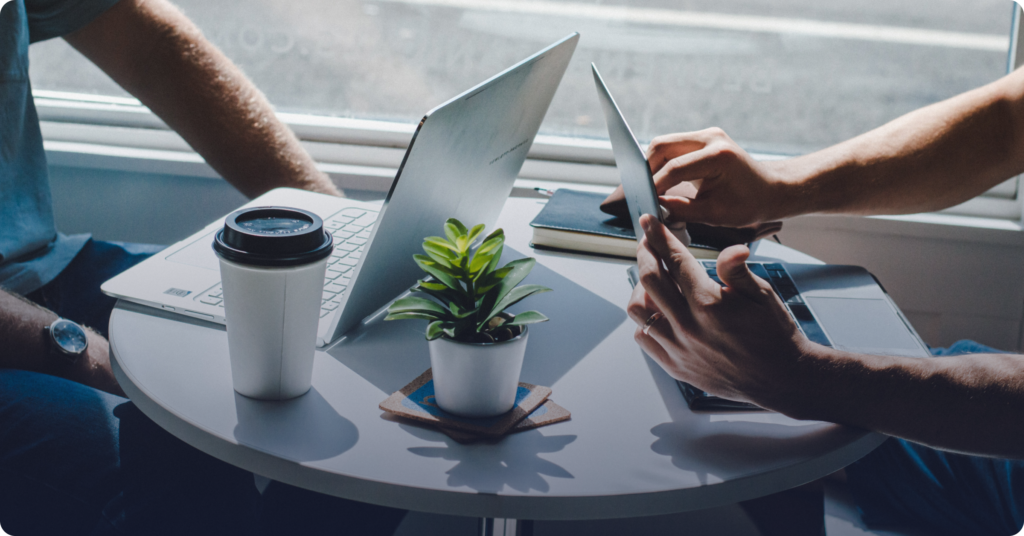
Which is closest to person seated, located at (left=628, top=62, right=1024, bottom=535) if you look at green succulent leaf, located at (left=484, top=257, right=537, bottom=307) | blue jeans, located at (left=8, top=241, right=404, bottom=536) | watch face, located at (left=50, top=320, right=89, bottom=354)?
green succulent leaf, located at (left=484, top=257, right=537, bottom=307)

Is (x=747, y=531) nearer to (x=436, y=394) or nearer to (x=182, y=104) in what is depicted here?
(x=436, y=394)

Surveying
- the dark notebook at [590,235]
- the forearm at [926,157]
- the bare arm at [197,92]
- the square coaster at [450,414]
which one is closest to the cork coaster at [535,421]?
the square coaster at [450,414]

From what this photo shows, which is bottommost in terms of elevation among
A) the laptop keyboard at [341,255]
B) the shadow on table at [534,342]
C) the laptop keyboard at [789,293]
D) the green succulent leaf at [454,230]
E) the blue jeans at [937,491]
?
the blue jeans at [937,491]

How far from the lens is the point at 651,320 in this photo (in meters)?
0.63

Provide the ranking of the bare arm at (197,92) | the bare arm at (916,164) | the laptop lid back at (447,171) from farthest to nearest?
1. the bare arm at (197,92)
2. the bare arm at (916,164)
3. the laptop lid back at (447,171)

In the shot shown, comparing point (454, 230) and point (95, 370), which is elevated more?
point (454, 230)

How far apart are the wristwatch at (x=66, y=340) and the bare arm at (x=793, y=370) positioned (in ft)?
2.39

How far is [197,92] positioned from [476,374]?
1.04m

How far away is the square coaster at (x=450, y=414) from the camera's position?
536mm

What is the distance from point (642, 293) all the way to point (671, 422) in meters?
0.13

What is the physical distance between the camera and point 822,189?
104 centimetres

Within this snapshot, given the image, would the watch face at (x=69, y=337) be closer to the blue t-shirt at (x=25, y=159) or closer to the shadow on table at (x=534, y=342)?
the blue t-shirt at (x=25, y=159)

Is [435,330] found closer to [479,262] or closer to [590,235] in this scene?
[479,262]

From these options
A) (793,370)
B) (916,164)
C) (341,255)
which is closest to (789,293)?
(793,370)
